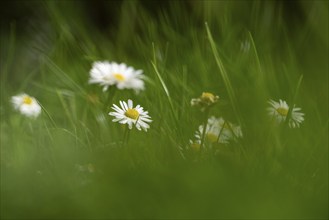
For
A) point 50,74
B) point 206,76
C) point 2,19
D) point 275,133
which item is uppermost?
point 2,19

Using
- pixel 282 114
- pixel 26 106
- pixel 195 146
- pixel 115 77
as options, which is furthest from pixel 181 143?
pixel 26 106

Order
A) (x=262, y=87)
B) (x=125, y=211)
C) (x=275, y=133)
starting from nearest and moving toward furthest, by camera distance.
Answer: (x=125, y=211), (x=275, y=133), (x=262, y=87)

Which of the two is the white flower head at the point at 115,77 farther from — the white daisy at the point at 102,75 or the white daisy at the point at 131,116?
the white daisy at the point at 131,116

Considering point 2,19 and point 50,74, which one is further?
point 2,19

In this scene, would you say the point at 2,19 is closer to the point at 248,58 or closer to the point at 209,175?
the point at 248,58

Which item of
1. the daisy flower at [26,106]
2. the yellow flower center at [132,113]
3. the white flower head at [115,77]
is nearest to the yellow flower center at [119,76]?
the white flower head at [115,77]

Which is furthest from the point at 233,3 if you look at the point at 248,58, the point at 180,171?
the point at 180,171

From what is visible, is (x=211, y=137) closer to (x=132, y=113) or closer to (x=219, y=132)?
(x=219, y=132)
